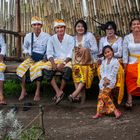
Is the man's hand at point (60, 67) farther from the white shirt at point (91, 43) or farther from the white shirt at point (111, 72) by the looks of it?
the white shirt at point (111, 72)

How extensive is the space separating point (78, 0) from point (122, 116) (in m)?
3.64

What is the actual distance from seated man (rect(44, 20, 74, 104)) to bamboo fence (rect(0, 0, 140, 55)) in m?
1.68

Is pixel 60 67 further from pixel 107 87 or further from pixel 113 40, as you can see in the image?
pixel 113 40

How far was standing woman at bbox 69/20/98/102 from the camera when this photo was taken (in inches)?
289

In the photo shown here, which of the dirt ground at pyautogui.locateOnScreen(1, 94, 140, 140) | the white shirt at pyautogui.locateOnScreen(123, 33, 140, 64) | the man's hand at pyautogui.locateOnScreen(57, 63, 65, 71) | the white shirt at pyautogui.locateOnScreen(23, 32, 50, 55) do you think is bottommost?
the dirt ground at pyautogui.locateOnScreen(1, 94, 140, 140)

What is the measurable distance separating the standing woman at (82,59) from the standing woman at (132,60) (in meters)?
0.61

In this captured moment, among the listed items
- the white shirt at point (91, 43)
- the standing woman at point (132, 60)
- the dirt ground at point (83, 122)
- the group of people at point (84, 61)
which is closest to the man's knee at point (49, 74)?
the group of people at point (84, 61)

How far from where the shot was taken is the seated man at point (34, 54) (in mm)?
7607

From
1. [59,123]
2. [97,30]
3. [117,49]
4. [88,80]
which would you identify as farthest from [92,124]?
[97,30]

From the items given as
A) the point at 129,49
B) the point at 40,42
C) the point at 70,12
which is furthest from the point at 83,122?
the point at 70,12

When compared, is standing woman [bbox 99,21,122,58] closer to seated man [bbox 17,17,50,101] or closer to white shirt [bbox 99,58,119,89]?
white shirt [bbox 99,58,119,89]

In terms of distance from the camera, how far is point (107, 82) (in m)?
6.98

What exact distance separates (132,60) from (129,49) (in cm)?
21

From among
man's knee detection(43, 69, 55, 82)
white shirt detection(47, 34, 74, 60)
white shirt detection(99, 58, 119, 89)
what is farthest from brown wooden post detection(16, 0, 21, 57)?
white shirt detection(99, 58, 119, 89)
